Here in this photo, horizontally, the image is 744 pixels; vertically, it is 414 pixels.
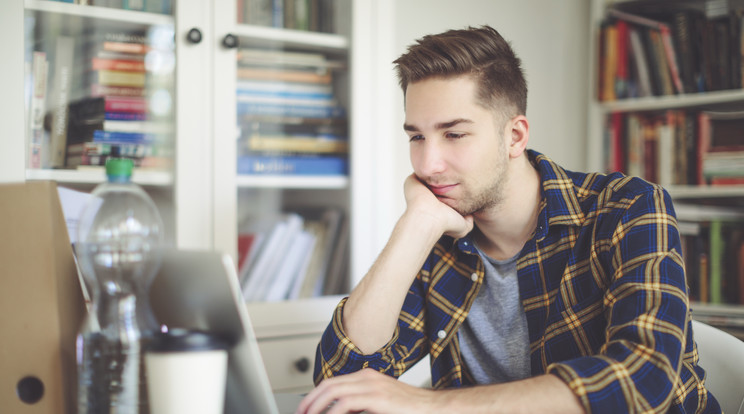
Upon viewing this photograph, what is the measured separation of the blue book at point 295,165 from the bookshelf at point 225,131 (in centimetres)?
1

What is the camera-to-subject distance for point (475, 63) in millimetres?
1293

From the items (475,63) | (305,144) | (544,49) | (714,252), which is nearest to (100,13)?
(305,144)

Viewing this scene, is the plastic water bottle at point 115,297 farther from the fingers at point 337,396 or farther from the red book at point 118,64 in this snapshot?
the red book at point 118,64

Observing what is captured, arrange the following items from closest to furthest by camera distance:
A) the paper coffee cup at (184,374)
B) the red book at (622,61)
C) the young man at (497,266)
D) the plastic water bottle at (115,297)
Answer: the paper coffee cup at (184,374)
the plastic water bottle at (115,297)
the young man at (497,266)
the red book at (622,61)

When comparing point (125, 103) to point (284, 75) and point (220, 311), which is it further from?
point (220, 311)

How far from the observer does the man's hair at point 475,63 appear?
1.28 m

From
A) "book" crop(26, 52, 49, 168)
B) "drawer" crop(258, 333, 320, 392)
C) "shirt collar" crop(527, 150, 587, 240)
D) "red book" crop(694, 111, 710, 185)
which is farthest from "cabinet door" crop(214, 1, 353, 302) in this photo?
"red book" crop(694, 111, 710, 185)

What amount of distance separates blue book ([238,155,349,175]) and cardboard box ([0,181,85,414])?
0.88m

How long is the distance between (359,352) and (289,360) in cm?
55

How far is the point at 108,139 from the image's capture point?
1.48 m

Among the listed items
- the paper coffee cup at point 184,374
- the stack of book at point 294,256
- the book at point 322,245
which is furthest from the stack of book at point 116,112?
the paper coffee cup at point 184,374

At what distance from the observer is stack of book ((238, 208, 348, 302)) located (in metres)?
1.64

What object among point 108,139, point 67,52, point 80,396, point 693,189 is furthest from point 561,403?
point 693,189

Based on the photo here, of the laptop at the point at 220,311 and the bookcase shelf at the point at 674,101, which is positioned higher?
the bookcase shelf at the point at 674,101
